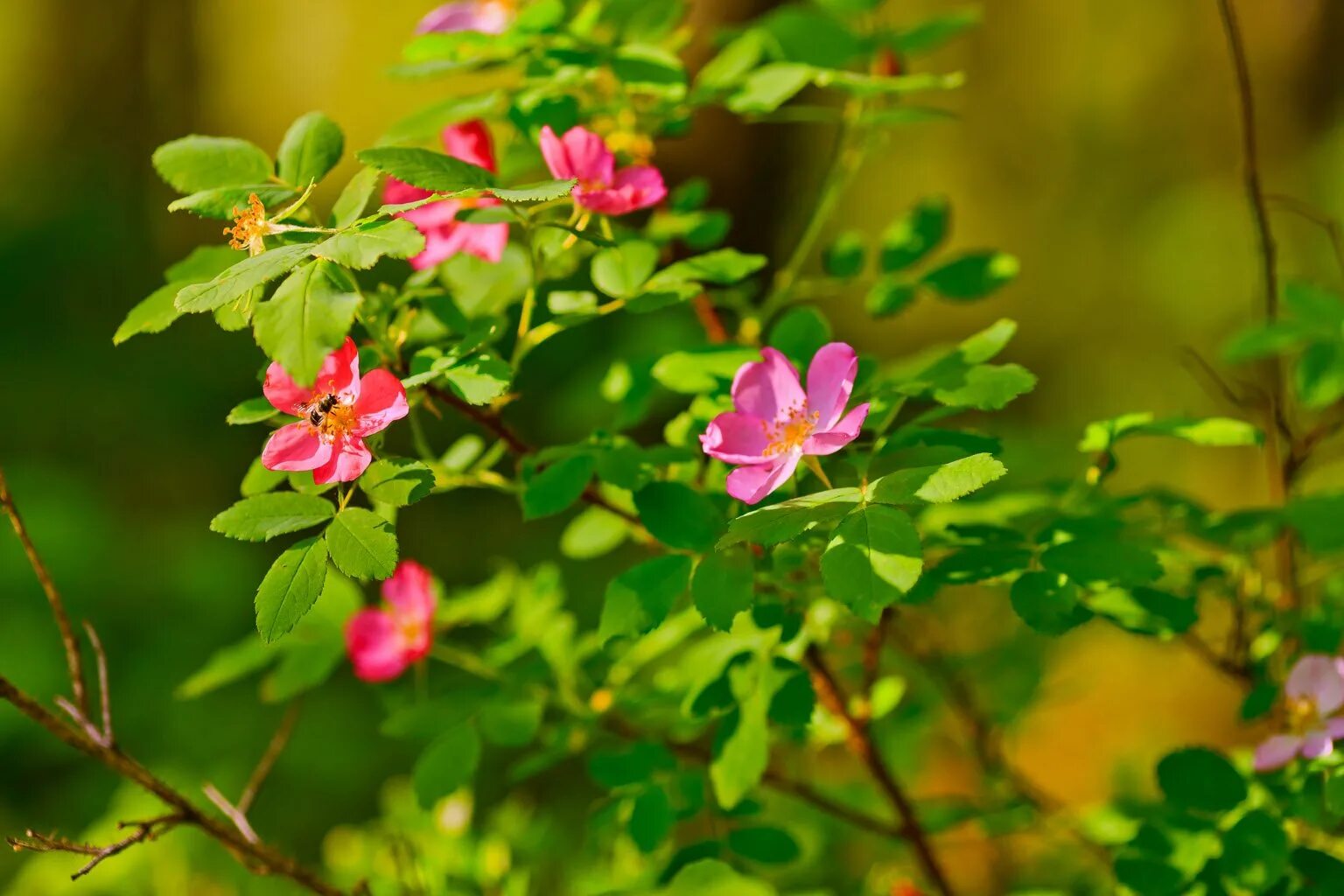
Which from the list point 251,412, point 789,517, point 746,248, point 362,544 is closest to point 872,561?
point 789,517

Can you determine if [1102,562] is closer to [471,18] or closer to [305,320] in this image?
[305,320]

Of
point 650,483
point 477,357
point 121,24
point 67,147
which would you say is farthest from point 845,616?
point 121,24

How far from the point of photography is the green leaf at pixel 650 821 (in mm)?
861

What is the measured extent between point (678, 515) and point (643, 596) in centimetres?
6

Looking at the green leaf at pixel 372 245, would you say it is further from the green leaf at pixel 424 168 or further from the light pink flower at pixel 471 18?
the light pink flower at pixel 471 18

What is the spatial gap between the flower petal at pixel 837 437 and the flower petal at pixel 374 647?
0.55 meters

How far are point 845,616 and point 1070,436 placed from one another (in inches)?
26.6

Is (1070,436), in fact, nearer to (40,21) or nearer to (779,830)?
(779,830)

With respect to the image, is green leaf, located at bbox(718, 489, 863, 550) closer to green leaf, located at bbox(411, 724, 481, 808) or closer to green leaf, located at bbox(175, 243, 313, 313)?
green leaf, located at bbox(175, 243, 313, 313)

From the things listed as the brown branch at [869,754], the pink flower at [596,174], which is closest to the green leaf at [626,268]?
the pink flower at [596,174]

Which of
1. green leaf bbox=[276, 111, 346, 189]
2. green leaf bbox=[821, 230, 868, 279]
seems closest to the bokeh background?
green leaf bbox=[821, 230, 868, 279]

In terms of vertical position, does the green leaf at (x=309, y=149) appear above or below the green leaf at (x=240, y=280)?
above

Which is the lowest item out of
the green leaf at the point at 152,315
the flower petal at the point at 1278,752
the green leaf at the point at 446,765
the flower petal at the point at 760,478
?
the green leaf at the point at 446,765

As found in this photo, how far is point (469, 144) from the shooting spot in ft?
3.01
